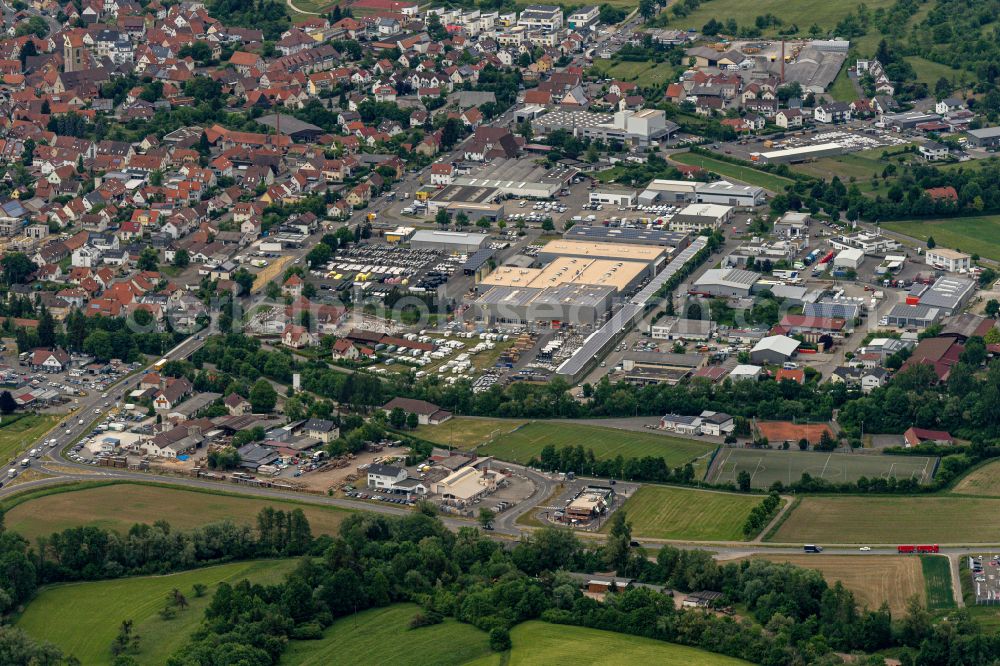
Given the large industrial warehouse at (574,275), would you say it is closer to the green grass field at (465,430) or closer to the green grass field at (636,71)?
the green grass field at (465,430)

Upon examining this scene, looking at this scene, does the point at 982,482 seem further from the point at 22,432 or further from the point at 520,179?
the point at 520,179

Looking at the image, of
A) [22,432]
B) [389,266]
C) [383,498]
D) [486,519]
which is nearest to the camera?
[486,519]

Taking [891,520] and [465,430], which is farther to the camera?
[465,430]

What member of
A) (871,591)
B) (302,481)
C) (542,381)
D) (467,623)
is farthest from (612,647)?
(542,381)

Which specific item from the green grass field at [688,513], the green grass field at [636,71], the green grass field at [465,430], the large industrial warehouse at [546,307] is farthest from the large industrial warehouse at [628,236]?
the green grass field at [688,513]

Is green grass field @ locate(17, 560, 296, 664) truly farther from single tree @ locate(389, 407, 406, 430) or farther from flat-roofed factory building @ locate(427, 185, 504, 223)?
flat-roofed factory building @ locate(427, 185, 504, 223)

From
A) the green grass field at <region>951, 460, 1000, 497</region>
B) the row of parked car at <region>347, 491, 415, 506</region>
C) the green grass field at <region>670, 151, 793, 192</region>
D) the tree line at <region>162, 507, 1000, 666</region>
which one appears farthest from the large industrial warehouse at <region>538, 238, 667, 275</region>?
the tree line at <region>162, 507, 1000, 666</region>

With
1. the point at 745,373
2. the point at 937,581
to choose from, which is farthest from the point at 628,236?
the point at 937,581
